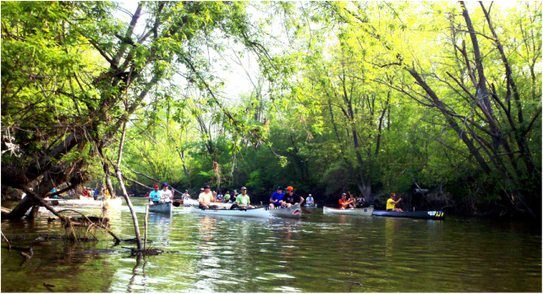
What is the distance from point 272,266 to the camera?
7.21m

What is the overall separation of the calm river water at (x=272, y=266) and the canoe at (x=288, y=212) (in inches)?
304

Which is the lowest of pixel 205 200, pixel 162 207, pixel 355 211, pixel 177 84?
pixel 355 211

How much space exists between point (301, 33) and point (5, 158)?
7.49 metres

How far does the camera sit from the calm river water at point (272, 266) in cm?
573

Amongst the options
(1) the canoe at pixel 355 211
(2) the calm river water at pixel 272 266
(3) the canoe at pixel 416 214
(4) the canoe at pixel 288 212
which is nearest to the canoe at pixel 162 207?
(4) the canoe at pixel 288 212

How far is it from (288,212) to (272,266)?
12130 mm

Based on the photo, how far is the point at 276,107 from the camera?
30.8ft

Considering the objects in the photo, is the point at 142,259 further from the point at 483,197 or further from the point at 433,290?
the point at 483,197

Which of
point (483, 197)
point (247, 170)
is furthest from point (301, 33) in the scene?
point (247, 170)

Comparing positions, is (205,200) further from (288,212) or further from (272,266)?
(272,266)

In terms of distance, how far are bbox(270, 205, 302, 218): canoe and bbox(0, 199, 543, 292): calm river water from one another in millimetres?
7730

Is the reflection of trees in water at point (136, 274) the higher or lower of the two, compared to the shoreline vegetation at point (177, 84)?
lower

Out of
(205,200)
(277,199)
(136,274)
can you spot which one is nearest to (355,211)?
(277,199)

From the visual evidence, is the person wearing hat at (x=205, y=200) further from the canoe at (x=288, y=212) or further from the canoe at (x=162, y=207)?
the canoe at (x=288, y=212)
